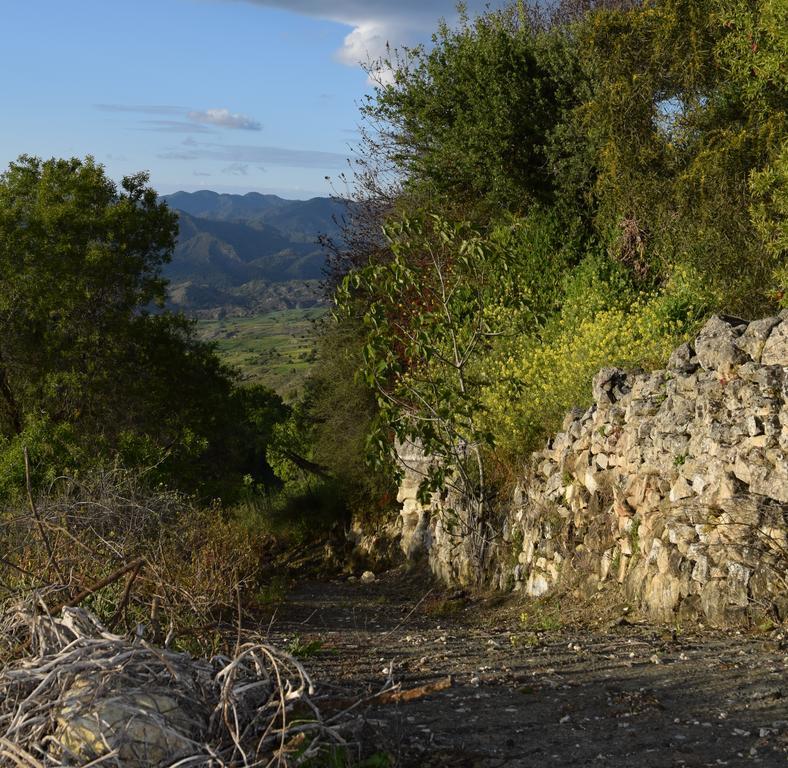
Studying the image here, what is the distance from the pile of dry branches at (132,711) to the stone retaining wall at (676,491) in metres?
4.29

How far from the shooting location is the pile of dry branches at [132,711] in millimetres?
3785

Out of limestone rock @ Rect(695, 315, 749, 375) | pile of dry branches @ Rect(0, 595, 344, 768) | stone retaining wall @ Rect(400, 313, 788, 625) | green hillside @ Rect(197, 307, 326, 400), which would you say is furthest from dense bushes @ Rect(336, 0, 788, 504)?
green hillside @ Rect(197, 307, 326, 400)

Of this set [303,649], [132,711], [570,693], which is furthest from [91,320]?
[132,711]

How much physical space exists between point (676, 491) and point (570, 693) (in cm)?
327

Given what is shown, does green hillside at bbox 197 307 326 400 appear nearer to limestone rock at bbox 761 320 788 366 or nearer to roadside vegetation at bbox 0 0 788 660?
roadside vegetation at bbox 0 0 788 660

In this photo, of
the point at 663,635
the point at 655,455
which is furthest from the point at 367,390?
the point at 663,635

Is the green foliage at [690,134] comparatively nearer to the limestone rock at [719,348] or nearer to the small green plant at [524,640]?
the limestone rock at [719,348]

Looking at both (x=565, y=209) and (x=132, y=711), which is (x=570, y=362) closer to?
(x=565, y=209)

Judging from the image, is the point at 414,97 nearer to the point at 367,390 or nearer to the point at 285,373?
the point at 367,390

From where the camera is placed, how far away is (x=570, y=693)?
18.7 feet

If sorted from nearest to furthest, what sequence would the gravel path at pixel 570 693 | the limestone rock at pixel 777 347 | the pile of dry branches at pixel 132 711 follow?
the pile of dry branches at pixel 132 711 < the gravel path at pixel 570 693 < the limestone rock at pixel 777 347

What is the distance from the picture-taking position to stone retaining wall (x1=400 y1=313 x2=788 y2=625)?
744 centimetres

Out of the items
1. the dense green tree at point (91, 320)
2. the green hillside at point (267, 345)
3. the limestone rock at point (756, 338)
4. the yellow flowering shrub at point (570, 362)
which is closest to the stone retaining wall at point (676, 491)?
the limestone rock at point (756, 338)

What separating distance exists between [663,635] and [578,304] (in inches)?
311
